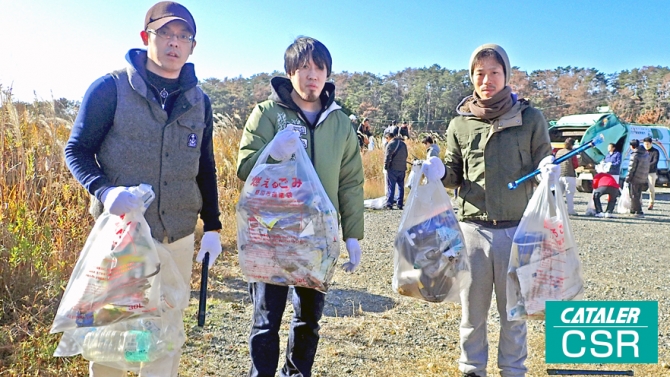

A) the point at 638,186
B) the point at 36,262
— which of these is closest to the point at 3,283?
the point at 36,262

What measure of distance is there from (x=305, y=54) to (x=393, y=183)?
848cm

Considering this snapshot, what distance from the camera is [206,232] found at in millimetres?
2307

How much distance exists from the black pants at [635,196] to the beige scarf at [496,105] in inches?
383

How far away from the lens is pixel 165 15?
1.98 metres

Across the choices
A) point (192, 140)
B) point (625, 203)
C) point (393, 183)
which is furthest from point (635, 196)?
point (192, 140)

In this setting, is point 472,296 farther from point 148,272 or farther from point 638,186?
point 638,186

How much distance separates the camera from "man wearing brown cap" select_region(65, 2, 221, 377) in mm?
1892

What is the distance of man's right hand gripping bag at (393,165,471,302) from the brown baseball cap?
4.24 feet

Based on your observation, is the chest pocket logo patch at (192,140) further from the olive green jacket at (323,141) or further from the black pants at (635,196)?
the black pants at (635,196)

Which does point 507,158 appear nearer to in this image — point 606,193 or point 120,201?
point 120,201

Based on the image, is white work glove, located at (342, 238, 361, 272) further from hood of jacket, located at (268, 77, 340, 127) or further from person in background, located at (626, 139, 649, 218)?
person in background, located at (626, 139, 649, 218)

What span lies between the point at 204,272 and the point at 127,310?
1.41 feet

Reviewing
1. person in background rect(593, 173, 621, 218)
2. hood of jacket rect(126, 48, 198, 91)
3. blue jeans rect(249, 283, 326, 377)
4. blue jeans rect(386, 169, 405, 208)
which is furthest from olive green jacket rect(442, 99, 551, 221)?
person in background rect(593, 173, 621, 218)

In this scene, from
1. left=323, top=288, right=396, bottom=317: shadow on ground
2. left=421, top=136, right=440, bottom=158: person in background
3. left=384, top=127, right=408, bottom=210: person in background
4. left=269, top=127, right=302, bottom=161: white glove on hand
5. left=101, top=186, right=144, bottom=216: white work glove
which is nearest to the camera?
left=101, top=186, right=144, bottom=216: white work glove
